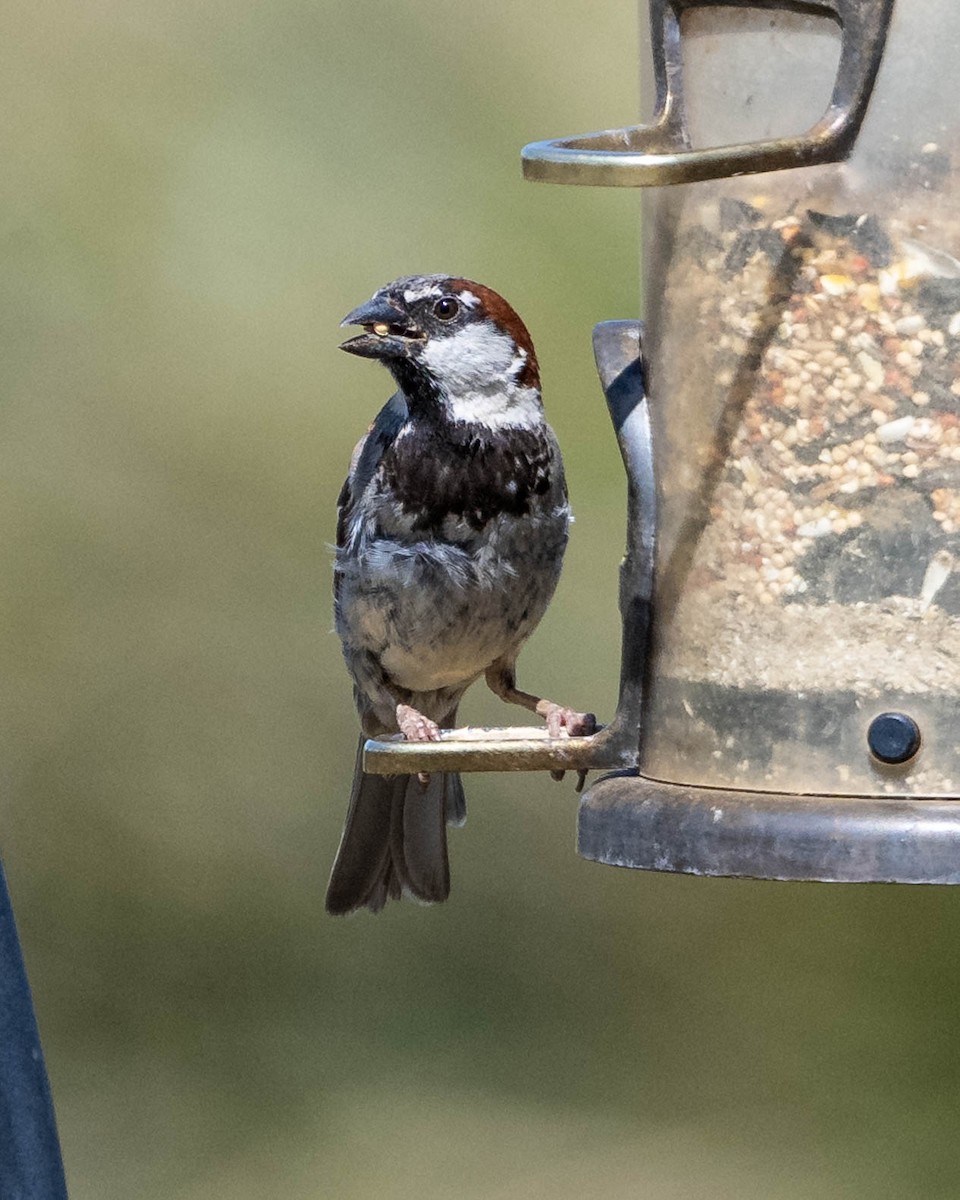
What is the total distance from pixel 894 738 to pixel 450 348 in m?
1.45

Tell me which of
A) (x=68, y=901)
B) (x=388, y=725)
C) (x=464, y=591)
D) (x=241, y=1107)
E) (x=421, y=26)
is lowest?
(x=241, y=1107)

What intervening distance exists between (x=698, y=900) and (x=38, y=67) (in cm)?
333

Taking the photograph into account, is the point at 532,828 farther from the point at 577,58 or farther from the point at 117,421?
the point at 577,58

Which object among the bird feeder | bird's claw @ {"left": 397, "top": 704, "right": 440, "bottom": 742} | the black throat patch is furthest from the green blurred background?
the bird feeder

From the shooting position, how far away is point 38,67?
756cm

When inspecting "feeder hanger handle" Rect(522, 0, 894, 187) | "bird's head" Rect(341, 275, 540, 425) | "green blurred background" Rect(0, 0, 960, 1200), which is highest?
"feeder hanger handle" Rect(522, 0, 894, 187)

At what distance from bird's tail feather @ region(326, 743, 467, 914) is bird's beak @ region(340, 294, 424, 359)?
1214mm

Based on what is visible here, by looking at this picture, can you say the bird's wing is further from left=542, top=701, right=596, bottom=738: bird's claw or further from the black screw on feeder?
the black screw on feeder

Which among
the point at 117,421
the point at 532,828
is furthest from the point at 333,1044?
the point at 117,421

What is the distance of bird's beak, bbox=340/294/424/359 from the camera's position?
170 inches

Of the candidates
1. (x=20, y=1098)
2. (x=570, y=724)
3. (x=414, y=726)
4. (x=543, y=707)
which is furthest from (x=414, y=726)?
(x=20, y=1098)

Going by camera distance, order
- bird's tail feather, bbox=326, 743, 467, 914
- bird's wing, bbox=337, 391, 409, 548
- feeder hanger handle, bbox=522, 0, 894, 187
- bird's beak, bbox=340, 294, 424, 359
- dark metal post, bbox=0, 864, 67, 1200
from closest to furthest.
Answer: dark metal post, bbox=0, 864, 67, 1200
feeder hanger handle, bbox=522, 0, 894, 187
bird's beak, bbox=340, 294, 424, 359
bird's wing, bbox=337, 391, 409, 548
bird's tail feather, bbox=326, 743, 467, 914

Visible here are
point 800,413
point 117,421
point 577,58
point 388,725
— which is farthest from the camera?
point 117,421

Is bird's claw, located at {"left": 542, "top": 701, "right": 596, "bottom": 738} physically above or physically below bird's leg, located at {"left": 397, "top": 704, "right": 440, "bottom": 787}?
above
